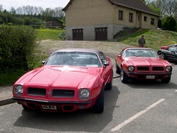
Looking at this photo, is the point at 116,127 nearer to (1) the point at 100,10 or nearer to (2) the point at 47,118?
(2) the point at 47,118

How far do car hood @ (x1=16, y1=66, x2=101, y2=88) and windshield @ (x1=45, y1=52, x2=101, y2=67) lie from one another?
1.13 feet

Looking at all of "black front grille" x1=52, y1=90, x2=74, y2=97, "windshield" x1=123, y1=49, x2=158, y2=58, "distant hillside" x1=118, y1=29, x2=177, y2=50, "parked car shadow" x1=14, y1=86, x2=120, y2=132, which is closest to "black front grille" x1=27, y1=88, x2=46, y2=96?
"black front grille" x1=52, y1=90, x2=74, y2=97

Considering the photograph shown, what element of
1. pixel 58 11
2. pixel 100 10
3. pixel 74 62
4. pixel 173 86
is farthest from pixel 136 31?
pixel 58 11

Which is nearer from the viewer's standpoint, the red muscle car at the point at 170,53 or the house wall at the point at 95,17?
the red muscle car at the point at 170,53

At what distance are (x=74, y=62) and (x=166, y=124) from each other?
2718 millimetres

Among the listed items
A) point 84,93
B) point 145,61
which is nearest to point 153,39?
point 145,61

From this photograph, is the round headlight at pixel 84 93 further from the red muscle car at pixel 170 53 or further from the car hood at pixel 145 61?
the red muscle car at pixel 170 53

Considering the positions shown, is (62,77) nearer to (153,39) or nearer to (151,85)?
(151,85)

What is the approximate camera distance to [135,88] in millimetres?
7789

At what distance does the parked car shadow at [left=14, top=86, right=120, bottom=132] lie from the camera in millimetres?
4199

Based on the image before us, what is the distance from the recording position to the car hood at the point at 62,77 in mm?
4473

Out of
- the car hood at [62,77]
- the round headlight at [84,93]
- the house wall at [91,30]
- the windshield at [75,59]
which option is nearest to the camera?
the round headlight at [84,93]

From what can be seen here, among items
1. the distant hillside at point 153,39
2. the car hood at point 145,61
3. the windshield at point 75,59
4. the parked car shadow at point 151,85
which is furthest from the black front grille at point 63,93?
the distant hillside at point 153,39

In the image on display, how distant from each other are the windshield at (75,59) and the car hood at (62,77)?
13.6 inches
